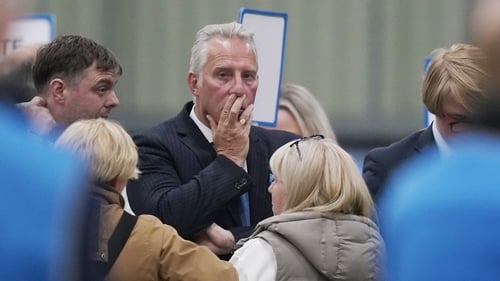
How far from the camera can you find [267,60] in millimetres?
6648

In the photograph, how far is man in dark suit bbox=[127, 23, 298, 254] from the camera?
534 centimetres

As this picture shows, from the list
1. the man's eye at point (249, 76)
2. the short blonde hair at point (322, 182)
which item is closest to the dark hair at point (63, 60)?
the man's eye at point (249, 76)

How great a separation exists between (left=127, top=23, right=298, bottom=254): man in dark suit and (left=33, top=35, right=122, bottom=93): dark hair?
1.17ft

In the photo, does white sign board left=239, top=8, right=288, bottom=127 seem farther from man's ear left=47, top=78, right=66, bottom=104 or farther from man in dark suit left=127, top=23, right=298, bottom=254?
man's ear left=47, top=78, right=66, bottom=104

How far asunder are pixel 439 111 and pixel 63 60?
150cm

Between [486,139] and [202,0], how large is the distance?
31.3ft

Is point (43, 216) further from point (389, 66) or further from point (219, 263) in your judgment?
point (389, 66)

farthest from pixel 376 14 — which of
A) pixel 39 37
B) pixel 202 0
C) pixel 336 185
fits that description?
pixel 336 185

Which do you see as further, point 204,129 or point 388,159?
point 388,159

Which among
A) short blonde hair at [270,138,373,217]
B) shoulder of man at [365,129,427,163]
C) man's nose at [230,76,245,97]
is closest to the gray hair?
man's nose at [230,76,245,97]

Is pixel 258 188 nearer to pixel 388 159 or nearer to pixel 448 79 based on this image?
pixel 388 159

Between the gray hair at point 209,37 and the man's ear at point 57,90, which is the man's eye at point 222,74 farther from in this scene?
the man's ear at point 57,90

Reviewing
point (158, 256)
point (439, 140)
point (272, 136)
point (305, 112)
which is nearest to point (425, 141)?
point (439, 140)

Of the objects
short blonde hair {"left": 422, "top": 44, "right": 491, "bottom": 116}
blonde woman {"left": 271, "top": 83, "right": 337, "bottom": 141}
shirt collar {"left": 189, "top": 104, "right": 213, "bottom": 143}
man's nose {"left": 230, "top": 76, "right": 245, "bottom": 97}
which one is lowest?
blonde woman {"left": 271, "top": 83, "right": 337, "bottom": 141}
